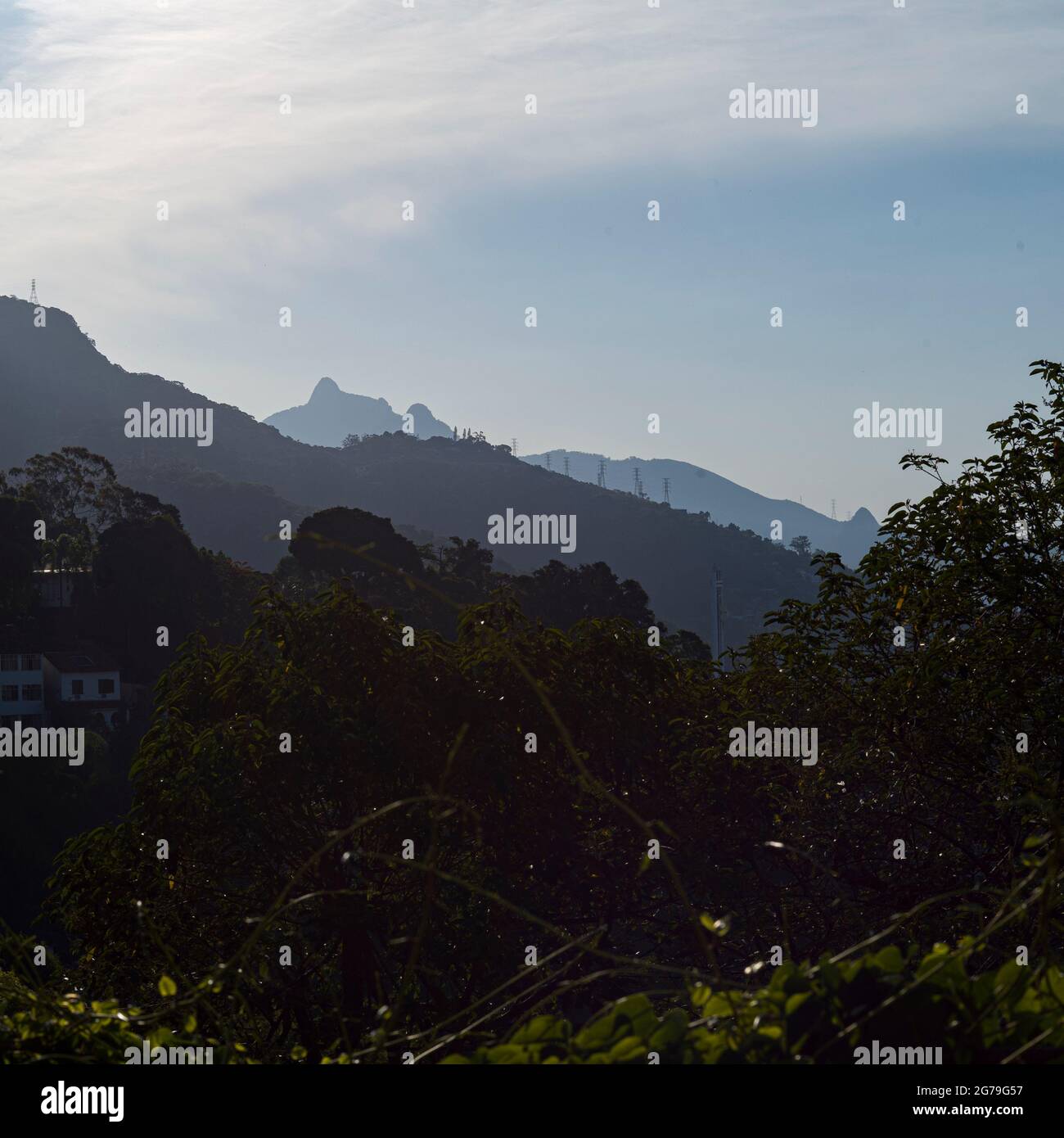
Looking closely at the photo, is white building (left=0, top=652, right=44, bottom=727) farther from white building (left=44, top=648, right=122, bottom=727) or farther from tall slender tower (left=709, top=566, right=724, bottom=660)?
tall slender tower (left=709, top=566, right=724, bottom=660)

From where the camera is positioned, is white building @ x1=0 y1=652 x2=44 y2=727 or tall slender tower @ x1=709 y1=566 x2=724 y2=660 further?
tall slender tower @ x1=709 y1=566 x2=724 y2=660

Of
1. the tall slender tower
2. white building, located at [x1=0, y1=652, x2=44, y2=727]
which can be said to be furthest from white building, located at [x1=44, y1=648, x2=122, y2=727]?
the tall slender tower

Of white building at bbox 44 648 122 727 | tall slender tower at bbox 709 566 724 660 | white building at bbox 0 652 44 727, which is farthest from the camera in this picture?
tall slender tower at bbox 709 566 724 660

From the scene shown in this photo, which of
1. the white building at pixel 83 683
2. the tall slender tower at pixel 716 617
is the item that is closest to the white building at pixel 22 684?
the white building at pixel 83 683

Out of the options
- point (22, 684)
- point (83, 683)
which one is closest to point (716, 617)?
point (83, 683)

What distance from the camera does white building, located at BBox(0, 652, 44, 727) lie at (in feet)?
193

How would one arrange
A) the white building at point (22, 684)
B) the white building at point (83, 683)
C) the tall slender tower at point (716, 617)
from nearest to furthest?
the white building at point (22, 684), the white building at point (83, 683), the tall slender tower at point (716, 617)

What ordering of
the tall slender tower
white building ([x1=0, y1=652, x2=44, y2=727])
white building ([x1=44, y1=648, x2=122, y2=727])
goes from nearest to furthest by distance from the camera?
1. white building ([x1=0, y1=652, x2=44, y2=727])
2. white building ([x1=44, y1=648, x2=122, y2=727])
3. the tall slender tower

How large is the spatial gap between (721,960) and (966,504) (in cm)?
580

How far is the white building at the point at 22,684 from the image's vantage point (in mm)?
58812

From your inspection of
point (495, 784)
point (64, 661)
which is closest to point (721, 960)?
point (495, 784)

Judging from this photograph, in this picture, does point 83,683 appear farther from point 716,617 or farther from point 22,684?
point 716,617

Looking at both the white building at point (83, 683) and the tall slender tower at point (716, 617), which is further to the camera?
the tall slender tower at point (716, 617)

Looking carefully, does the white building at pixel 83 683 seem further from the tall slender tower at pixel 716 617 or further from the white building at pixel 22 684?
the tall slender tower at pixel 716 617
